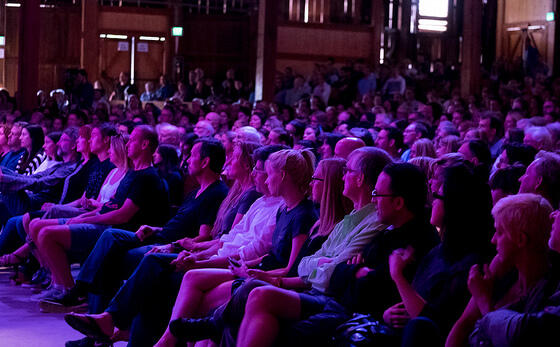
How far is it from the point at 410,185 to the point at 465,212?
1.21ft

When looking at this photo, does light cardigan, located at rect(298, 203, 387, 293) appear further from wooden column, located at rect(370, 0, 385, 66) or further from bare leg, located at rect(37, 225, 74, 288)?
wooden column, located at rect(370, 0, 385, 66)

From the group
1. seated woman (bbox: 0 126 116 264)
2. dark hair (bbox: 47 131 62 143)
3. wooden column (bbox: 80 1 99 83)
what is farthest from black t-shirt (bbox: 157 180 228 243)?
wooden column (bbox: 80 1 99 83)

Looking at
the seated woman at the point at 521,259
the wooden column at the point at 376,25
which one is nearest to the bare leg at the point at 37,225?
the seated woman at the point at 521,259

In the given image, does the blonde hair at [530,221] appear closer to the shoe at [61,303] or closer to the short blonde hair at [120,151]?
the shoe at [61,303]

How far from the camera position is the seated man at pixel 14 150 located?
8.17 meters

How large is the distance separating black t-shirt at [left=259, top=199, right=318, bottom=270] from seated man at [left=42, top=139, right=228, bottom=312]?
0.82 meters

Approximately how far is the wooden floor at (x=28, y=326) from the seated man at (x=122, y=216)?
206 mm

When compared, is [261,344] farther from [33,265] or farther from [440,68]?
[440,68]

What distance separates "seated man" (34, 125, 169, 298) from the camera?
228 inches

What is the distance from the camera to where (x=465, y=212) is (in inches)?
133

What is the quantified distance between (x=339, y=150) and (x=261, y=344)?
→ 2.28m

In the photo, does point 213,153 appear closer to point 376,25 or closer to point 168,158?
point 168,158

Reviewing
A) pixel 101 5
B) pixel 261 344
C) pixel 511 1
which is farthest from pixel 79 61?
pixel 261 344

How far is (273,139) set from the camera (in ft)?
24.6
